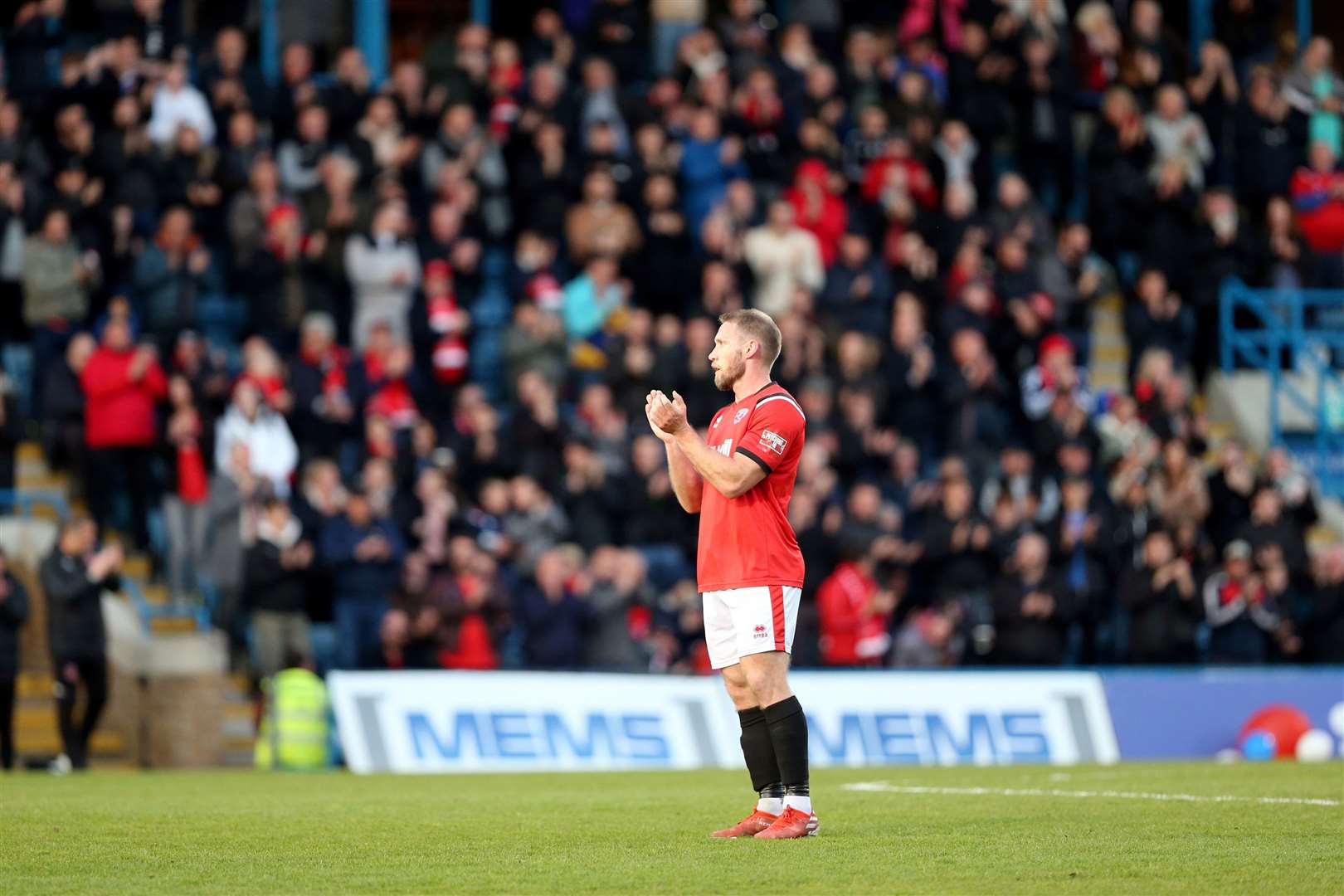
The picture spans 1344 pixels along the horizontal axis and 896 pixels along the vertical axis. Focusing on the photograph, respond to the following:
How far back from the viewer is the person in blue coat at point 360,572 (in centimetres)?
1920

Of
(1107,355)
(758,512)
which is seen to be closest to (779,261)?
(1107,355)

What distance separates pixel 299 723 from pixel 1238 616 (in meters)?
8.96

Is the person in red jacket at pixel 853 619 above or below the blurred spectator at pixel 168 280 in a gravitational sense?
below

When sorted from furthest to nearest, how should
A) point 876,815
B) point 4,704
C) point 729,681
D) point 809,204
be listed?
point 809,204 < point 4,704 < point 876,815 < point 729,681

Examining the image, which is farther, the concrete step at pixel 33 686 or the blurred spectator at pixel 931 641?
the blurred spectator at pixel 931 641

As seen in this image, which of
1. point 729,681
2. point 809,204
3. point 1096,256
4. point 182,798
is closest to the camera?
point 729,681

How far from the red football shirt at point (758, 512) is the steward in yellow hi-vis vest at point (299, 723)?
9.27 meters

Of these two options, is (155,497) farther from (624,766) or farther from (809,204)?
(809,204)

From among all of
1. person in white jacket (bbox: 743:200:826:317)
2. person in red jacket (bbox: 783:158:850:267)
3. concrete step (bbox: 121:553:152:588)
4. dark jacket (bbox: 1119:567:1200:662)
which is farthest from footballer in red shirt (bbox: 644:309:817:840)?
person in red jacket (bbox: 783:158:850:267)

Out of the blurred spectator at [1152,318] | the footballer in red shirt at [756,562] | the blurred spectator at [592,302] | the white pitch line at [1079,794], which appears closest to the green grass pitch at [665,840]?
the white pitch line at [1079,794]

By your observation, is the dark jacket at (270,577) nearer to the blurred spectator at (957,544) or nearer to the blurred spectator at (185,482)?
the blurred spectator at (185,482)

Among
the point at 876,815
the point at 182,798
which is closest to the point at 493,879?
the point at 876,815

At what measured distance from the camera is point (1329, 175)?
25703mm

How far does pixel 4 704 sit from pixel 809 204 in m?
9.57
